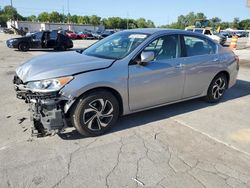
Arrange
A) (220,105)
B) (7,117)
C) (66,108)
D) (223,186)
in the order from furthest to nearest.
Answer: (220,105) < (7,117) < (66,108) < (223,186)

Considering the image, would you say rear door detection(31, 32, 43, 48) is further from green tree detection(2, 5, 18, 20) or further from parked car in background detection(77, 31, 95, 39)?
green tree detection(2, 5, 18, 20)

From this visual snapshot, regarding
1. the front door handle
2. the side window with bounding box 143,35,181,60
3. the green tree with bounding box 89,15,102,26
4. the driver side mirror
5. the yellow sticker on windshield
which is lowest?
the front door handle

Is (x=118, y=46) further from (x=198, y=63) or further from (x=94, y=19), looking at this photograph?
(x=94, y=19)

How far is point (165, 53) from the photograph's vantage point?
4641 millimetres

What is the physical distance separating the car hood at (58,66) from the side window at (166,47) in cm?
91

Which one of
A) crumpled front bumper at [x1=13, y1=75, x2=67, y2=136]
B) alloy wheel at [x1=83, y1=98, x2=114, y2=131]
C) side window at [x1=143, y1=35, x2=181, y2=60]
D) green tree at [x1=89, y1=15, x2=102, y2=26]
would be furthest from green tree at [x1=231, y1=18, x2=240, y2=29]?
crumpled front bumper at [x1=13, y1=75, x2=67, y2=136]

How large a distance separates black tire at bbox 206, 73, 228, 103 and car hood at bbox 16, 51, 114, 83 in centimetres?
268

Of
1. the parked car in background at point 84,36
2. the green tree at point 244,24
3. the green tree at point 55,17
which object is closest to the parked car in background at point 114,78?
the parked car in background at point 84,36

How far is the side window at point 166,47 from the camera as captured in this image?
14.8 feet

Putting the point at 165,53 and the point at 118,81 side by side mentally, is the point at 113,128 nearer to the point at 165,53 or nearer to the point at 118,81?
the point at 118,81

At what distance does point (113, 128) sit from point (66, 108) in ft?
3.20

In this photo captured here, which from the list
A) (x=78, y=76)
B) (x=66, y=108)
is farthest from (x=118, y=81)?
(x=66, y=108)

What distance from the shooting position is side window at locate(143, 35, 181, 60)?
14.8ft

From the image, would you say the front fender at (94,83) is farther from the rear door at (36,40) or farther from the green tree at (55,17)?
the green tree at (55,17)
